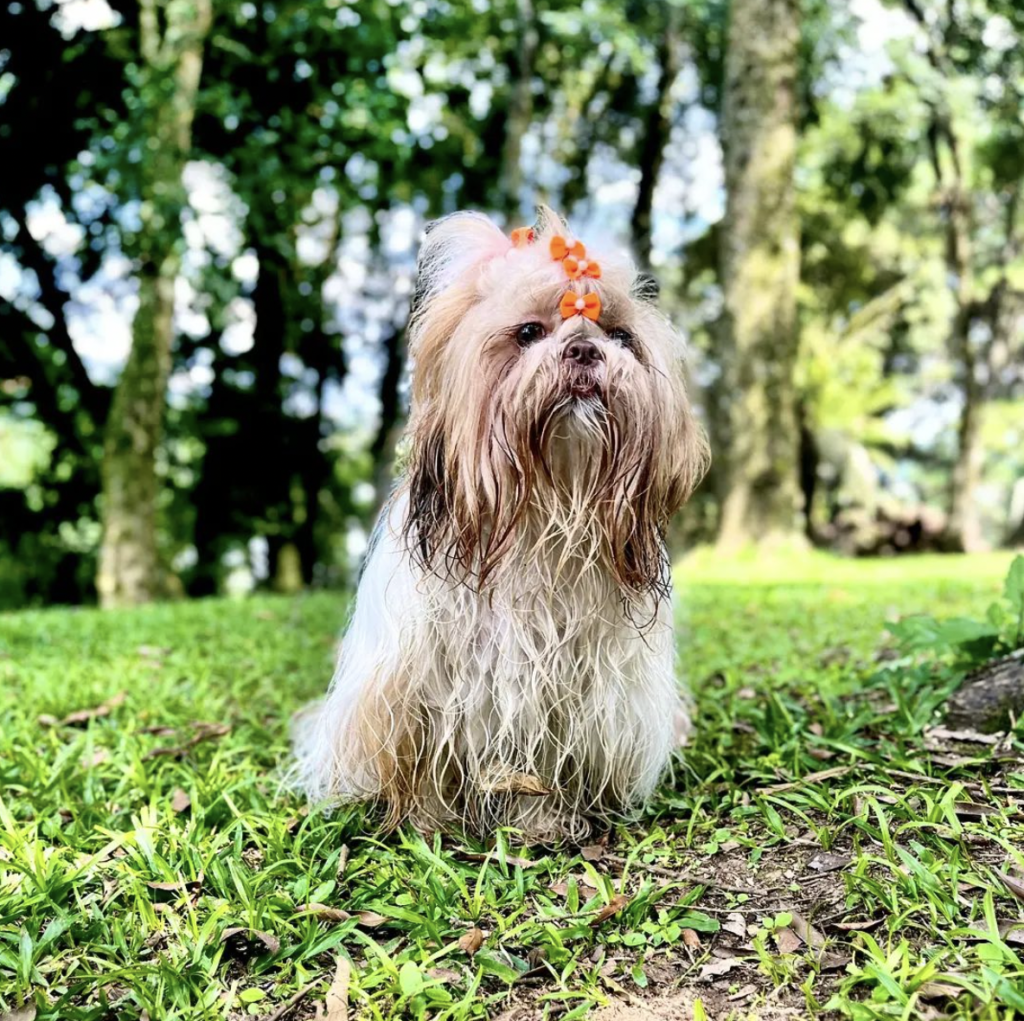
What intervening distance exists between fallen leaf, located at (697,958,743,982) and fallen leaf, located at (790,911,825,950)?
0.16m

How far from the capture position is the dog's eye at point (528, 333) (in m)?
2.44

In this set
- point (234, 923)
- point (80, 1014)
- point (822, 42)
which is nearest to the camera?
point (80, 1014)

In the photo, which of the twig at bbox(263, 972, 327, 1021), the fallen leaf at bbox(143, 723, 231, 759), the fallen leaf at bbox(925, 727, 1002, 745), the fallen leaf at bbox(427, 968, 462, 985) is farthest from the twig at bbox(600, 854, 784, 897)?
the fallen leaf at bbox(143, 723, 231, 759)

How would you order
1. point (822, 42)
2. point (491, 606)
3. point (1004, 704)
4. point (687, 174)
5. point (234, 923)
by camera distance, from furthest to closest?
1. point (687, 174)
2. point (822, 42)
3. point (1004, 704)
4. point (491, 606)
5. point (234, 923)

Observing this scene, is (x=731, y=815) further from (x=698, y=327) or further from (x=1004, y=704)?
(x=698, y=327)

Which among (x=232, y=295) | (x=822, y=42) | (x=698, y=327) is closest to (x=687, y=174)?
(x=698, y=327)

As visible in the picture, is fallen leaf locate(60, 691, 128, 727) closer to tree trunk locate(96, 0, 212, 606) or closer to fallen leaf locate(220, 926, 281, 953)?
fallen leaf locate(220, 926, 281, 953)

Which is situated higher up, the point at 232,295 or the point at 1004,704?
the point at 232,295

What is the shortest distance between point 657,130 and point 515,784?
56.0ft

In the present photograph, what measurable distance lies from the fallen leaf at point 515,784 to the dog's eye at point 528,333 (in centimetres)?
120

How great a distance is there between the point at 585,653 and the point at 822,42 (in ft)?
53.7

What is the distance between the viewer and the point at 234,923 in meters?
2.12

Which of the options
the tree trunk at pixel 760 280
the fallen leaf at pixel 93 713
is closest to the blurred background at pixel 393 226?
the tree trunk at pixel 760 280

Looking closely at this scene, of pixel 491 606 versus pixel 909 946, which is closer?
pixel 909 946
